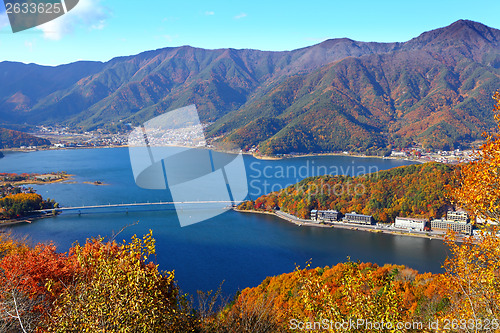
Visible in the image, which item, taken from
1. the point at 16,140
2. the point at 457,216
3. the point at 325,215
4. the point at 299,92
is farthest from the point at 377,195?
the point at 16,140

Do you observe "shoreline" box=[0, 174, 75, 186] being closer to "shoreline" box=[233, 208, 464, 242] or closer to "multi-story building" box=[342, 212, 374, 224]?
"shoreline" box=[233, 208, 464, 242]

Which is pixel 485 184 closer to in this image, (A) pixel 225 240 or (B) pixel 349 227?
(A) pixel 225 240

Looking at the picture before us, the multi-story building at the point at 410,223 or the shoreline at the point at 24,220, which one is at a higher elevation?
the shoreline at the point at 24,220

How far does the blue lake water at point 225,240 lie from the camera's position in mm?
8594

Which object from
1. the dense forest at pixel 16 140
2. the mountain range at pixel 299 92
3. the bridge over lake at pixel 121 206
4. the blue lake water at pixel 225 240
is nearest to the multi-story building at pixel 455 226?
the blue lake water at pixel 225 240

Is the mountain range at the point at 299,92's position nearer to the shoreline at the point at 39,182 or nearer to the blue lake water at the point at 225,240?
the shoreline at the point at 39,182

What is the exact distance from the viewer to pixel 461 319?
152 centimetres

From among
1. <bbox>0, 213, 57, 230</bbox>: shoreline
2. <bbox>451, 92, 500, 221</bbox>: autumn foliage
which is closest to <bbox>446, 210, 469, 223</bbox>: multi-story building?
<bbox>451, 92, 500, 221</bbox>: autumn foliage

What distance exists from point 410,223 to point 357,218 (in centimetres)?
179

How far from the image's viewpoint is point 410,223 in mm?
11609

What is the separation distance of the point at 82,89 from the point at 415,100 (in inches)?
2412

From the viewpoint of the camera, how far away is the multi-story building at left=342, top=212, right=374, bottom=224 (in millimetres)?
12351

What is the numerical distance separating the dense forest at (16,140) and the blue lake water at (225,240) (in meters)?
21.1

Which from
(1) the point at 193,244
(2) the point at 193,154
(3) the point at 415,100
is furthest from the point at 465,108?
(1) the point at 193,244
